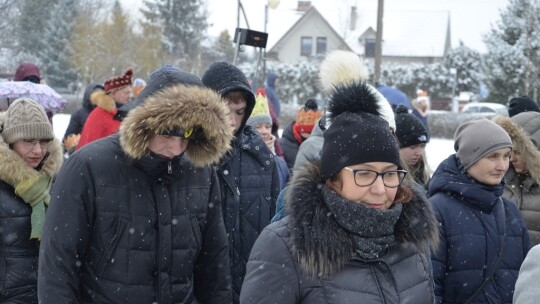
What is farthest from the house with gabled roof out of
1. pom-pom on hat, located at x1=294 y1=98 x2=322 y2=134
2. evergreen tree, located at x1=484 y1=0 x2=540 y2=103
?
pom-pom on hat, located at x1=294 y1=98 x2=322 y2=134

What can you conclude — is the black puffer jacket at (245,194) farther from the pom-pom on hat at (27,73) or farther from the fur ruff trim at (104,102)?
the pom-pom on hat at (27,73)

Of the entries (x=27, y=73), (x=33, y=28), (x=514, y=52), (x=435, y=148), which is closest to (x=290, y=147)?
(x=27, y=73)

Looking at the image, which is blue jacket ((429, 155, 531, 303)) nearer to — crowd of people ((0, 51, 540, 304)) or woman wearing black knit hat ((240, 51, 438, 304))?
crowd of people ((0, 51, 540, 304))

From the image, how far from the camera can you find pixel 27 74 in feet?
29.2

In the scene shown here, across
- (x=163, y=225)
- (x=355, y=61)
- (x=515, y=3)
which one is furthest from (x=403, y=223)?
(x=515, y=3)

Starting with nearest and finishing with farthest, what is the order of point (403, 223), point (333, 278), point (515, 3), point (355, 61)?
point (333, 278)
point (403, 223)
point (355, 61)
point (515, 3)

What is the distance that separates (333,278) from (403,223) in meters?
0.40

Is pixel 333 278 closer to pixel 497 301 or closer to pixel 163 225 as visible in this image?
pixel 163 225

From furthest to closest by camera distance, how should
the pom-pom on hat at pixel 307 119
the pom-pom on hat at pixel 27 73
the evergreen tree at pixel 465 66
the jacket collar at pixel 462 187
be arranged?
the evergreen tree at pixel 465 66 → the pom-pom on hat at pixel 307 119 → the pom-pom on hat at pixel 27 73 → the jacket collar at pixel 462 187

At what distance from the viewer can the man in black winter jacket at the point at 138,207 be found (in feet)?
11.0

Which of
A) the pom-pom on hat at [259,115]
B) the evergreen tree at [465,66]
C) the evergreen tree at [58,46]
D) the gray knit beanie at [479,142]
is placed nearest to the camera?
the gray knit beanie at [479,142]

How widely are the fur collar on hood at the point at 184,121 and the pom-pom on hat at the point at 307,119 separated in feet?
17.5

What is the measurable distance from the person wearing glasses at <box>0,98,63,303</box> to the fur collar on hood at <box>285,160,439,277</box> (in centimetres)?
219

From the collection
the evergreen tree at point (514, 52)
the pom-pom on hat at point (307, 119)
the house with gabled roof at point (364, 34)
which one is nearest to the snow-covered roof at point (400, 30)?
the house with gabled roof at point (364, 34)
